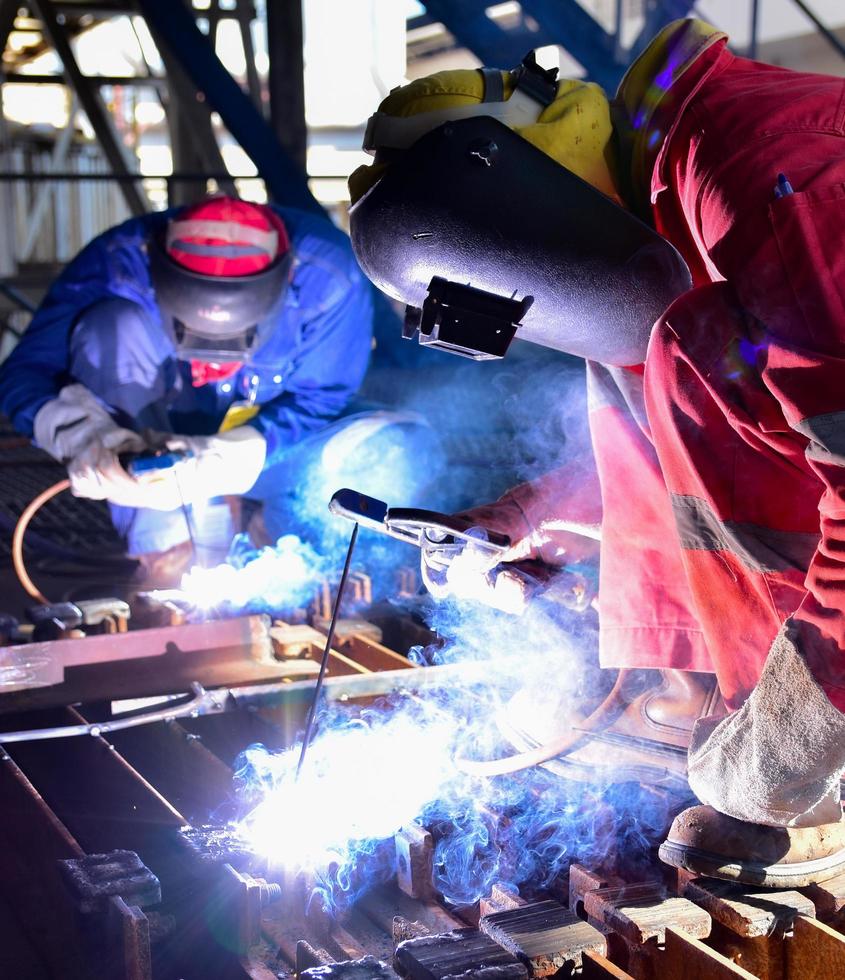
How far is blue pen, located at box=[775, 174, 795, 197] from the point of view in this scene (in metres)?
1.23

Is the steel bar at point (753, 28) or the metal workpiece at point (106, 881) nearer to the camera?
the metal workpiece at point (106, 881)

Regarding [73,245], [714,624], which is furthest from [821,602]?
[73,245]

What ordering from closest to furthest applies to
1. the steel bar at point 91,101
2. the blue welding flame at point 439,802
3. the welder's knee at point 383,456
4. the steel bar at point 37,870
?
the steel bar at point 37,870
the blue welding flame at point 439,802
the welder's knee at point 383,456
the steel bar at point 91,101

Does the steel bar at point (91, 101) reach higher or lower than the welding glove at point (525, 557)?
lower

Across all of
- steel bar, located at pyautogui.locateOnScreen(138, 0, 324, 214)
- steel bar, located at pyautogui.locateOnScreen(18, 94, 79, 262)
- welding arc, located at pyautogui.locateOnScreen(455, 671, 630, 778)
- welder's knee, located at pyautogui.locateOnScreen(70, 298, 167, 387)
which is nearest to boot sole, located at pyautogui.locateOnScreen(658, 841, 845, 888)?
welding arc, located at pyautogui.locateOnScreen(455, 671, 630, 778)

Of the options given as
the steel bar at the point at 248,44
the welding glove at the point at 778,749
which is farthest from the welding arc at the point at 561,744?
the steel bar at the point at 248,44

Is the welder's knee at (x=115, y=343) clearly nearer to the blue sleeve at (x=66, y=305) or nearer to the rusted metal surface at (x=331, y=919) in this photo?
the blue sleeve at (x=66, y=305)

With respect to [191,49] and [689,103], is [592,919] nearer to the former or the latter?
[689,103]

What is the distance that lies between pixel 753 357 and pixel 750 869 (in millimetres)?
838

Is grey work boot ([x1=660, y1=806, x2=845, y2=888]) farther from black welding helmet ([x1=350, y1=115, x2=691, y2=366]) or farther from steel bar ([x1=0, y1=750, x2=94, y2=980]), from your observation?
steel bar ([x1=0, y1=750, x2=94, y2=980])

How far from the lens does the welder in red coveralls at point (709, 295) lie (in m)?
1.25

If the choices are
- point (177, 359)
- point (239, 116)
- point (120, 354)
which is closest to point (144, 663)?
point (120, 354)

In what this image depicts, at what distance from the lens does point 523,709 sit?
230cm

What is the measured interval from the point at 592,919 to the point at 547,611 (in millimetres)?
960
